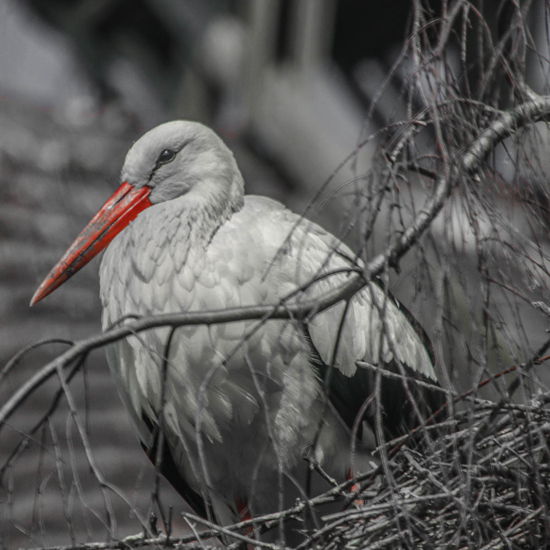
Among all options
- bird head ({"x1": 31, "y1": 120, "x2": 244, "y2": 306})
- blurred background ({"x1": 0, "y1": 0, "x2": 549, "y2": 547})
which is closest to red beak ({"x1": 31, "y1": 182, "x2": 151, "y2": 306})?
bird head ({"x1": 31, "y1": 120, "x2": 244, "y2": 306})

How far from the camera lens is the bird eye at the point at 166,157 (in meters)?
2.05

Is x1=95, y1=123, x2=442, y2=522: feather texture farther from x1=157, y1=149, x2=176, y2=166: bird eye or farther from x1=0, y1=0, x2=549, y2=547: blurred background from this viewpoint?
x1=0, y1=0, x2=549, y2=547: blurred background

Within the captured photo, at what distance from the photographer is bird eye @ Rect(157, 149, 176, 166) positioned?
205 cm

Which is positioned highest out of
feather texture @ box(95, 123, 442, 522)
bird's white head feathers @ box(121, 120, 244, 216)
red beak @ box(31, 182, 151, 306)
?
bird's white head feathers @ box(121, 120, 244, 216)

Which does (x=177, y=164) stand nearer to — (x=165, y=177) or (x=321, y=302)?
(x=165, y=177)

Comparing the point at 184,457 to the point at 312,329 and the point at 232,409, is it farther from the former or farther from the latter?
A: the point at 312,329

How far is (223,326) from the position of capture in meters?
1.81

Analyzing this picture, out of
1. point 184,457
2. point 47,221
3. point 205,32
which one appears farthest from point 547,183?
point 205,32

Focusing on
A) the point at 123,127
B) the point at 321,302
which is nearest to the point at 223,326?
the point at 321,302

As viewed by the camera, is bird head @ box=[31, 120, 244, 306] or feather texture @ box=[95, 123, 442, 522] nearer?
feather texture @ box=[95, 123, 442, 522]

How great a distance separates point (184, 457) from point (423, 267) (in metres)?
1.11

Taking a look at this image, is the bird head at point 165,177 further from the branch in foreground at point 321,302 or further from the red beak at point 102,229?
the branch in foreground at point 321,302

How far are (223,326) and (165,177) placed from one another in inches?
17.7

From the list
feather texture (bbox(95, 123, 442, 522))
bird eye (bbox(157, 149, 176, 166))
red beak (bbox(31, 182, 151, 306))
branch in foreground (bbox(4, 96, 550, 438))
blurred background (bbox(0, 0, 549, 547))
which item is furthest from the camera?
blurred background (bbox(0, 0, 549, 547))
